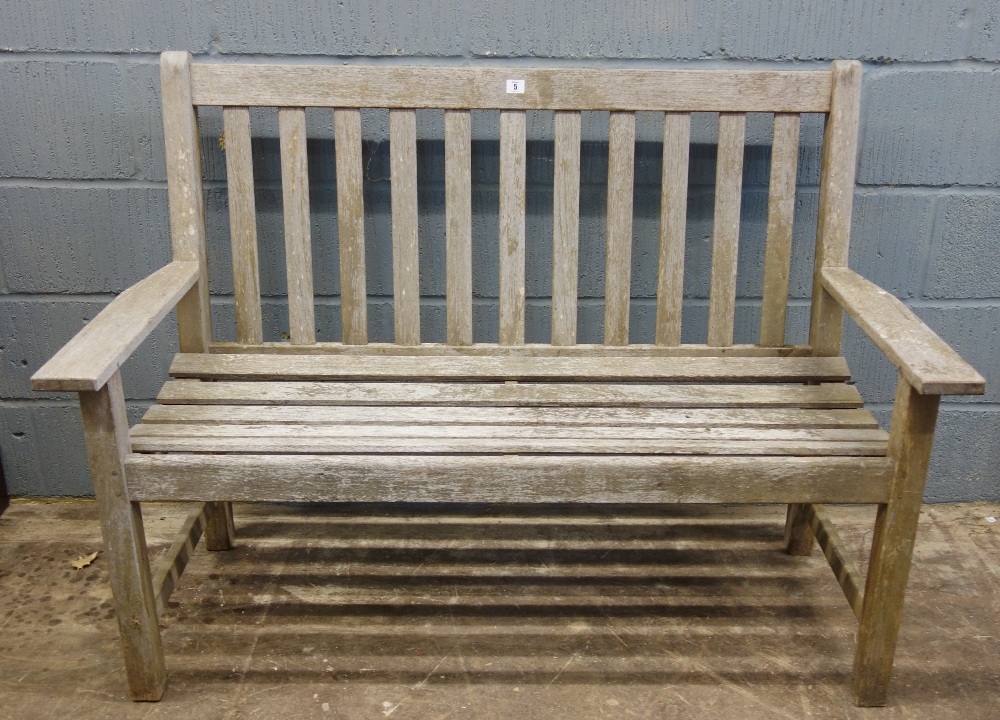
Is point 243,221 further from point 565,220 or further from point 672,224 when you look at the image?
point 672,224

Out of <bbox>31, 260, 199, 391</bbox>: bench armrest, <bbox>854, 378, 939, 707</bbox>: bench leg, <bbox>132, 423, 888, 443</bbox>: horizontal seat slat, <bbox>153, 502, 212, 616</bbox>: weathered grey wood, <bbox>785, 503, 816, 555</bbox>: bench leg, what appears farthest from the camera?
<bbox>785, 503, 816, 555</bbox>: bench leg

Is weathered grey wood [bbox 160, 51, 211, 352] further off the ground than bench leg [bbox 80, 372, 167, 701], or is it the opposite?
weathered grey wood [bbox 160, 51, 211, 352]

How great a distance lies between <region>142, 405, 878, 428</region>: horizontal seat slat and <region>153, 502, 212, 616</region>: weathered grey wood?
319mm

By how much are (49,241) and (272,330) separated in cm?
62

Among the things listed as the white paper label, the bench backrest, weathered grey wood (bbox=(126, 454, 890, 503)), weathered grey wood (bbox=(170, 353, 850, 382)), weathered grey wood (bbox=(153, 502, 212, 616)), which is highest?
the white paper label

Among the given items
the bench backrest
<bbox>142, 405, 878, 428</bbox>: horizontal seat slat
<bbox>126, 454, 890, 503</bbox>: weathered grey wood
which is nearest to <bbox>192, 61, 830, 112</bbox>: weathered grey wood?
the bench backrest

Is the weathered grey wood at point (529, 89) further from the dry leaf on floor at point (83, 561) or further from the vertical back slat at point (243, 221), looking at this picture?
the dry leaf on floor at point (83, 561)

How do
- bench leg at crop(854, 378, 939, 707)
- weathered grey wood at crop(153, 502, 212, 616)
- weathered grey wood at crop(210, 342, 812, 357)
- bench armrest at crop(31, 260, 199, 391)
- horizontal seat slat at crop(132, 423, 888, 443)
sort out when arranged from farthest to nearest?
weathered grey wood at crop(210, 342, 812, 357) < weathered grey wood at crop(153, 502, 212, 616) < horizontal seat slat at crop(132, 423, 888, 443) < bench leg at crop(854, 378, 939, 707) < bench armrest at crop(31, 260, 199, 391)

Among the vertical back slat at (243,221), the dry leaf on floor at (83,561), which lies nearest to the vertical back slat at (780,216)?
the vertical back slat at (243,221)

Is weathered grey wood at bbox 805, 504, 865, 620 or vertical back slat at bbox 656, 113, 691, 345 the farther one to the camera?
vertical back slat at bbox 656, 113, 691, 345

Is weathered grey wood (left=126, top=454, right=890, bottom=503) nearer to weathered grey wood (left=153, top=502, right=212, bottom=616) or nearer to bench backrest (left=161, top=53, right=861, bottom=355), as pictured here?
weathered grey wood (left=153, top=502, right=212, bottom=616)

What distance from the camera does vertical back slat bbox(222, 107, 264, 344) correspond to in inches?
71.3

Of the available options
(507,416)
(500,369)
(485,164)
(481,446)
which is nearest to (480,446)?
(481,446)

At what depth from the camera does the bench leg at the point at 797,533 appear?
2.03 meters
